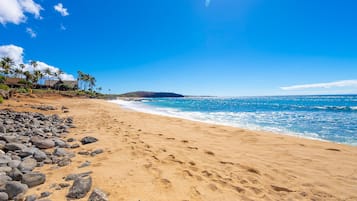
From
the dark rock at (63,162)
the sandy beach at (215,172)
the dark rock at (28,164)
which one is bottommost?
the sandy beach at (215,172)

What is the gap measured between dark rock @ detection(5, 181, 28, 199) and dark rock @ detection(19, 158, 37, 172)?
0.76 m

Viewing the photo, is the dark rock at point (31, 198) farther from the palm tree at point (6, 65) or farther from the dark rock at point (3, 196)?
the palm tree at point (6, 65)

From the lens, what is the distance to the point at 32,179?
2.90 meters

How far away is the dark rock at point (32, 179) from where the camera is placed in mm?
2854

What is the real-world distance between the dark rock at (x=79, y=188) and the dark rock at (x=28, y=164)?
4.56 feet

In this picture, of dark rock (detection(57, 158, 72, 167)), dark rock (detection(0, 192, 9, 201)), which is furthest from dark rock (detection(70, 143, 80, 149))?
dark rock (detection(0, 192, 9, 201))

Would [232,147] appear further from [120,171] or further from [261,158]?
[120,171]

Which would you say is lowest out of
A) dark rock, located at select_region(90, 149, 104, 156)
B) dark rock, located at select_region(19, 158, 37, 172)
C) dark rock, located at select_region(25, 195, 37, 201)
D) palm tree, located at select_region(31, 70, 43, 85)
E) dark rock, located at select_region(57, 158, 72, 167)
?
dark rock, located at select_region(90, 149, 104, 156)

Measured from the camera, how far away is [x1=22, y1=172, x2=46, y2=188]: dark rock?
2.85m

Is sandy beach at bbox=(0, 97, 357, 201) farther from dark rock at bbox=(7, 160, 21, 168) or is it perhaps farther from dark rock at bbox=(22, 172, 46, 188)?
dark rock at bbox=(7, 160, 21, 168)

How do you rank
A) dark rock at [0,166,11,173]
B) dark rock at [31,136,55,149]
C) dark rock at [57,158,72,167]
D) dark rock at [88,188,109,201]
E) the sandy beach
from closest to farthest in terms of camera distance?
dark rock at [88,188,109,201], the sandy beach, dark rock at [0,166,11,173], dark rock at [57,158,72,167], dark rock at [31,136,55,149]

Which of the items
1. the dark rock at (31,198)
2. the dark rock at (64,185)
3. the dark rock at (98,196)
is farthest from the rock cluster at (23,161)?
the dark rock at (98,196)

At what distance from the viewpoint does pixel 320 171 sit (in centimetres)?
380

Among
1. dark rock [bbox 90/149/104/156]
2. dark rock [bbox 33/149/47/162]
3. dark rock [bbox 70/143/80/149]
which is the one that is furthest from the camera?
dark rock [bbox 70/143/80/149]
